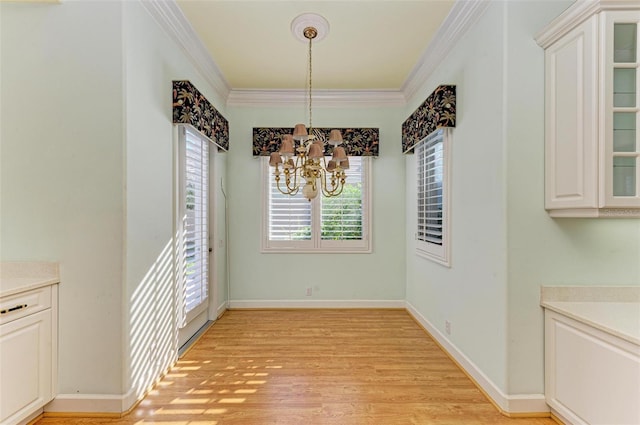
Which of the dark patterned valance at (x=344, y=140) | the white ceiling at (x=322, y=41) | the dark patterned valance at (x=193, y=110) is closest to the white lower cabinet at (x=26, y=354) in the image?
the dark patterned valance at (x=193, y=110)

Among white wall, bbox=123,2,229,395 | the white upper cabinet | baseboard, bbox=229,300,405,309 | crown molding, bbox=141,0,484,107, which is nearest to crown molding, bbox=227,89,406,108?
crown molding, bbox=141,0,484,107

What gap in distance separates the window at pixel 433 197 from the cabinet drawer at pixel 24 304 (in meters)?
3.22

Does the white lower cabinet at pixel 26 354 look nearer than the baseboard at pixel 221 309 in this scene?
Yes

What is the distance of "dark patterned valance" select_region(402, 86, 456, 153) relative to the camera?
277cm

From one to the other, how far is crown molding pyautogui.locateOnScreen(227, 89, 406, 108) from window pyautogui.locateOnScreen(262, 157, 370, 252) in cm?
82

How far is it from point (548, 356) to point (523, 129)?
1.56 metres

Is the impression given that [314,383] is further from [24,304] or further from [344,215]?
[344,215]

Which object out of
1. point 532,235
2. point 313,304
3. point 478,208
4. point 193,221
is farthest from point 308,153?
point 313,304

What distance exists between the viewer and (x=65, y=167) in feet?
6.59

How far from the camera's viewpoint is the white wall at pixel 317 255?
425cm

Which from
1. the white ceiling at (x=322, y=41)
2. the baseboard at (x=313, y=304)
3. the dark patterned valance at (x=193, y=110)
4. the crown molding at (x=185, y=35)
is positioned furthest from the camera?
the baseboard at (x=313, y=304)

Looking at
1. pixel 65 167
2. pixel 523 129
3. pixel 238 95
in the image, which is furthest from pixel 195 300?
pixel 523 129

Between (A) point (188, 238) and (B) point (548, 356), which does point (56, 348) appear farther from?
(B) point (548, 356)

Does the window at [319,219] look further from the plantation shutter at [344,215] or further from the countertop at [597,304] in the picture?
the countertop at [597,304]
